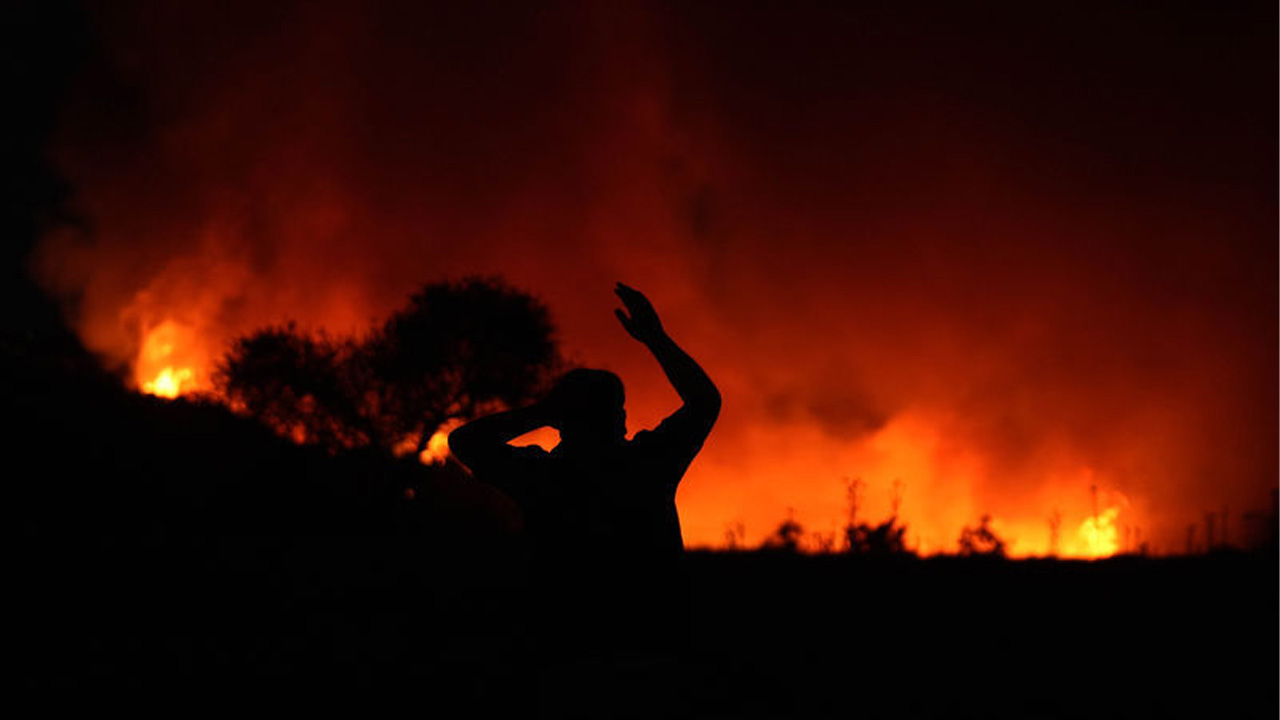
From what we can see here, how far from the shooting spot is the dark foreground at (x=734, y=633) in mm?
9531

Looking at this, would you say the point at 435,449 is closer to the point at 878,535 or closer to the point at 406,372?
the point at 406,372

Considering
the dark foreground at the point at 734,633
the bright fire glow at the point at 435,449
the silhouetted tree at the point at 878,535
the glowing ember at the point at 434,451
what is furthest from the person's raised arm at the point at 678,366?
the glowing ember at the point at 434,451

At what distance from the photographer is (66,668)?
32.9 ft

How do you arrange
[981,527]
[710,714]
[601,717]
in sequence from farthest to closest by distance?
[981,527] < [710,714] < [601,717]

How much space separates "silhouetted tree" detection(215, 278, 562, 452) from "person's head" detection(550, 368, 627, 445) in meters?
32.1

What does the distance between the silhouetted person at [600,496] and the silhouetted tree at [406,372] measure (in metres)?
32.0

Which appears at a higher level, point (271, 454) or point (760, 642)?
point (271, 454)

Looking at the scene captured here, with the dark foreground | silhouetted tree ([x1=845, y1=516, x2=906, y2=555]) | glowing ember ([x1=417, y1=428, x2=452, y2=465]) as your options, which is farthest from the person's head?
glowing ember ([x1=417, y1=428, x2=452, y2=465])

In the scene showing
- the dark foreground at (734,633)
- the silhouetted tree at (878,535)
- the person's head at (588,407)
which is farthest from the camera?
the silhouetted tree at (878,535)

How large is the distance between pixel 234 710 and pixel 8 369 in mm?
27869

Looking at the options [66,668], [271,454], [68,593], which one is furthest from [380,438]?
[66,668]

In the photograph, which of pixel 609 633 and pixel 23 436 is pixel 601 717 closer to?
pixel 609 633

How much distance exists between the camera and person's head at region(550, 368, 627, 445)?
3.82m

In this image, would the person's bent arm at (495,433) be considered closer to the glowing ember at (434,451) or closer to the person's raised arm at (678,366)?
the person's raised arm at (678,366)
